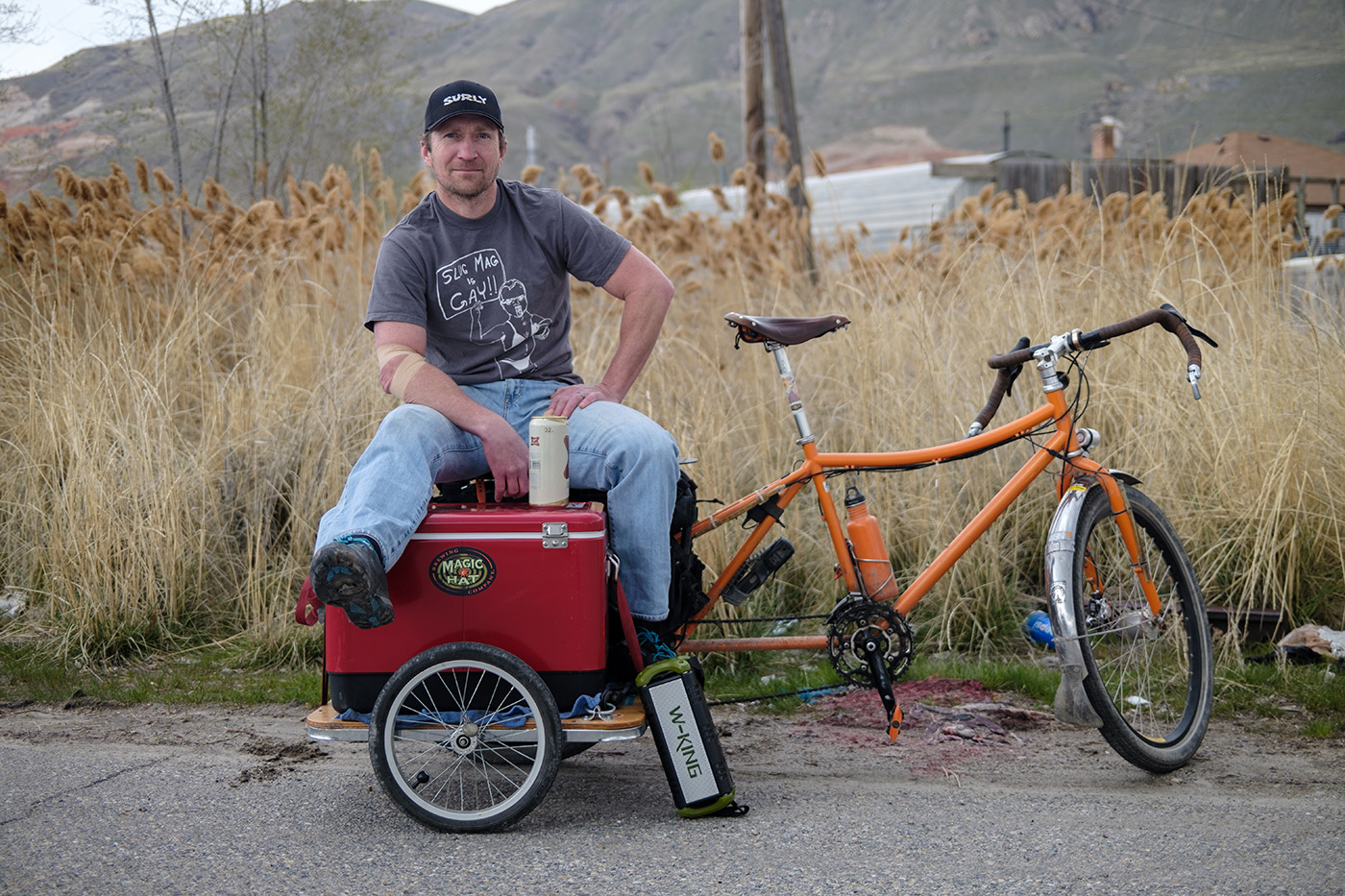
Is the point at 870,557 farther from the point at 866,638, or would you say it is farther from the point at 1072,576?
the point at 1072,576

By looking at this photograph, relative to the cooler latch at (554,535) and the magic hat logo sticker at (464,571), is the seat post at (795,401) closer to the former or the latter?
the cooler latch at (554,535)

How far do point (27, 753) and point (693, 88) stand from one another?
364 feet

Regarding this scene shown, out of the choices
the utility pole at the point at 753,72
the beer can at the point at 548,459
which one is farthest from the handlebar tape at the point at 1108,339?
the utility pole at the point at 753,72

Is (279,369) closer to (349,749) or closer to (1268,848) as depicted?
(349,749)

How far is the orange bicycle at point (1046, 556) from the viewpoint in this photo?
3322 mm

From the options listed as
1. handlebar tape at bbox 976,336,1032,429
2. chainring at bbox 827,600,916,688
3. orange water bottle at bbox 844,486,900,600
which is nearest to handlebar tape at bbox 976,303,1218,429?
handlebar tape at bbox 976,336,1032,429

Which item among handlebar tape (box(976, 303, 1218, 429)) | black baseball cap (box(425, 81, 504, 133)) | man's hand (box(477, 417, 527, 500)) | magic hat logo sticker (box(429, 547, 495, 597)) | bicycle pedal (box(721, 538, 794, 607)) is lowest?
bicycle pedal (box(721, 538, 794, 607))

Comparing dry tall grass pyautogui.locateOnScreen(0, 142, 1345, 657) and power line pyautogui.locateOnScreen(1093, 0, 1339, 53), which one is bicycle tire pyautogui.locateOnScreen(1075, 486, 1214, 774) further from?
power line pyautogui.locateOnScreen(1093, 0, 1339, 53)

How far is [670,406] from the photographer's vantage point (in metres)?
5.41

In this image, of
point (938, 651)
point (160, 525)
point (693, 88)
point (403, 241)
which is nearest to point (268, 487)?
point (160, 525)

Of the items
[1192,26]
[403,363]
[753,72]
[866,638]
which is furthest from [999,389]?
[1192,26]

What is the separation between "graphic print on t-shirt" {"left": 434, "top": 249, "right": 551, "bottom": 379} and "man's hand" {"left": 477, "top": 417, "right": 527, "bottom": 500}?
0.37 meters

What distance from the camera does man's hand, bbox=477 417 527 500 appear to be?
320cm

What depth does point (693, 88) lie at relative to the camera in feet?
357
